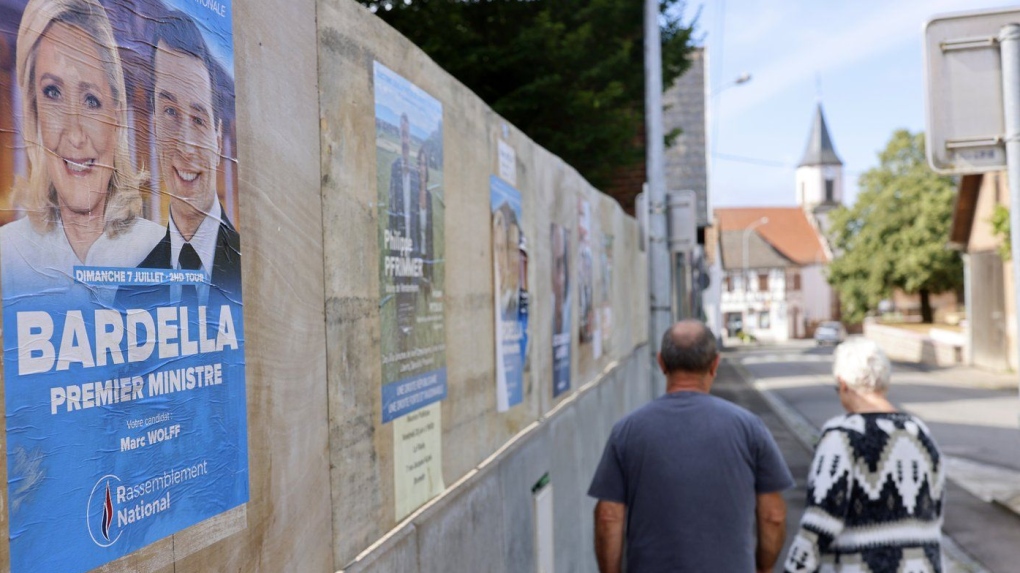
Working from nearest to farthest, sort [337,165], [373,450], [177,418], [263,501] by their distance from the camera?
[177,418], [263,501], [337,165], [373,450]

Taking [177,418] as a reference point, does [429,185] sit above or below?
above

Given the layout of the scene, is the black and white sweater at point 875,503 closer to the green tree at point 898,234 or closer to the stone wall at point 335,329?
the stone wall at point 335,329

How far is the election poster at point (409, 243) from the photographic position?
2.66 m

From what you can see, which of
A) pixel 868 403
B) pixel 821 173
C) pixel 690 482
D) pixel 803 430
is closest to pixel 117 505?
pixel 690 482

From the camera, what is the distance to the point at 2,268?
1.23 m

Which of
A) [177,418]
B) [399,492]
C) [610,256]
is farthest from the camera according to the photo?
[610,256]

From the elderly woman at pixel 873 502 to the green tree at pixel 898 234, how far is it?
164 ft

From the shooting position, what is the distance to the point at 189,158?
168 cm

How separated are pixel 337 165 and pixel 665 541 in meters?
1.74

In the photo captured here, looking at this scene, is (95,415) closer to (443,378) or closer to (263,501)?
(263,501)

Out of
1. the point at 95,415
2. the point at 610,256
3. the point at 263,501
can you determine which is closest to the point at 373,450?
the point at 263,501

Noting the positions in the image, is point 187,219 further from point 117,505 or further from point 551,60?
point 551,60

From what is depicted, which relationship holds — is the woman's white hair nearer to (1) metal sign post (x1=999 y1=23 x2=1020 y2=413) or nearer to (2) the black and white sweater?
(2) the black and white sweater

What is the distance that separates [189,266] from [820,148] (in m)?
103
